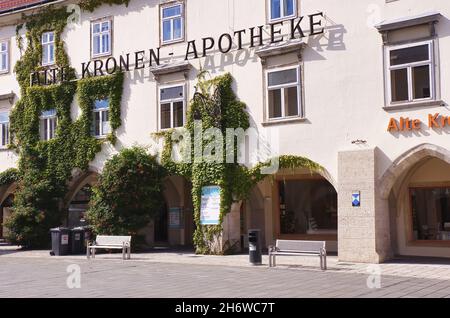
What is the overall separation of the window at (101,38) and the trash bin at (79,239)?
7.06 meters

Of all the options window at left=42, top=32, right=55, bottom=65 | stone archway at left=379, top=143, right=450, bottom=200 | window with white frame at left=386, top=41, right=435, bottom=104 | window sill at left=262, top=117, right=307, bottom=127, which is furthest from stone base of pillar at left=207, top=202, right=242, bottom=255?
window at left=42, top=32, right=55, bottom=65

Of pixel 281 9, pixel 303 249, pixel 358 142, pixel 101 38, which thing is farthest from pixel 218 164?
pixel 101 38

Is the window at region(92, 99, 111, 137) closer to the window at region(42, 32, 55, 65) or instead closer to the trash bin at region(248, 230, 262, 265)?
the window at region(42, 32, 55, 65)

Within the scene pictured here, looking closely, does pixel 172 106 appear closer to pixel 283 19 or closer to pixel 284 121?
pixel 284 121

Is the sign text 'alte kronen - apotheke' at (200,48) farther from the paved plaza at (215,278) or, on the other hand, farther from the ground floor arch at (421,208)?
the paved plaza at (215,278)

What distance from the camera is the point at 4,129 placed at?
27.0 m

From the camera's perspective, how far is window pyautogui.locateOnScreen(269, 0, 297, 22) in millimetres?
19906

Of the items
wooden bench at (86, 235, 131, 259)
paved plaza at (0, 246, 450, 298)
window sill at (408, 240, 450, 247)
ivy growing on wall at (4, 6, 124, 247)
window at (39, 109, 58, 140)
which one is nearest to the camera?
paved plaza at (0, 246, 450, 298)

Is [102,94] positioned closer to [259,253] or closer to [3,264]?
[3,264]

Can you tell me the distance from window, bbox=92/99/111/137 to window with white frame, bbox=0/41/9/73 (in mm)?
5762

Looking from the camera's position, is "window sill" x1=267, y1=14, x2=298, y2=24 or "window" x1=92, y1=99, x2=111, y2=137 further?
"window" x1=92, y1=99, x2=111, y2=137

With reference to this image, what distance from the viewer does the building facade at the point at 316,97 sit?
57.3ft
